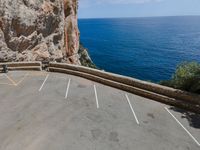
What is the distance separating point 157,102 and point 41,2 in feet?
75.7

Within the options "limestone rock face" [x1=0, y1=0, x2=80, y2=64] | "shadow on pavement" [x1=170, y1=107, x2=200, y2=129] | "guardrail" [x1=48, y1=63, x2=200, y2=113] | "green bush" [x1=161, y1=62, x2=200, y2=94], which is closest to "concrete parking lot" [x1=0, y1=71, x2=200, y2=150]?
"shadow on pavement" [x1=170, y1=107, x2=200, y2=129]

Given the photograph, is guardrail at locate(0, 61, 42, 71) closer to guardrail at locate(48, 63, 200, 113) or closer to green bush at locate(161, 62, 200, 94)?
guardrail at locate(48, 63, 200, 113)

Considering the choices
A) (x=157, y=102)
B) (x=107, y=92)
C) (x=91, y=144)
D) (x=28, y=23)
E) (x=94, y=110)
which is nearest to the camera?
(x=91, y=144)

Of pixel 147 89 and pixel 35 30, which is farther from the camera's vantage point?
pixel 35 30

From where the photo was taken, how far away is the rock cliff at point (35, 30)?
28.4m

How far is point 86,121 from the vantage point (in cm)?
1461

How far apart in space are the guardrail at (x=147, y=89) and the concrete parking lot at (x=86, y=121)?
1.88ft

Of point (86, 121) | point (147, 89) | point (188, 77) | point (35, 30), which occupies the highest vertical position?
point (35, 30)

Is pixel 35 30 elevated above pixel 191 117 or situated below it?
above

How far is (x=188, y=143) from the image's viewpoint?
12656 mm

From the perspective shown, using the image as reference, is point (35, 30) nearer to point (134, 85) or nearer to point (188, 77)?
point (134, 85)

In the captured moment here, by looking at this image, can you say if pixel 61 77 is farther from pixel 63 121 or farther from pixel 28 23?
pixel 28 23

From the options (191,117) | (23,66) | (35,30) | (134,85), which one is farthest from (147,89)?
(35,30)

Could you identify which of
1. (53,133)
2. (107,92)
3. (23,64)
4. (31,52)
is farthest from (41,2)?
(53,133)
